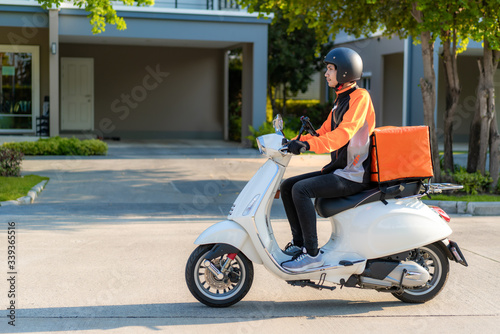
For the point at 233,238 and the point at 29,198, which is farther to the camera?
the point at 29,198

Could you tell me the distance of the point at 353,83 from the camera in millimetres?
5105

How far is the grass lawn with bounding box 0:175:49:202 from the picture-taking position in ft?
34.3

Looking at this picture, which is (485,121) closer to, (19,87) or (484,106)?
(484,106)

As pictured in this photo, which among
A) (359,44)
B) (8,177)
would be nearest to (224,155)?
(8,177)

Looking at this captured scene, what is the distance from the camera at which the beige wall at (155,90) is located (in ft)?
73.3

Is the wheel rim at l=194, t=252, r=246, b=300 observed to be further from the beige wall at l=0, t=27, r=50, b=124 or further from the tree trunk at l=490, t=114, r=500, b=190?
the beige wall at l=0, t=27, r=50, b=124

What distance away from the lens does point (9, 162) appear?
1247cm

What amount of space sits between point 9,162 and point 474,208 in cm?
831

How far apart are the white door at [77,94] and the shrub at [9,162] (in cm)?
977

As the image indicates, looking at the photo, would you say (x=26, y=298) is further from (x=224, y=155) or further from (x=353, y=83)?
(x=224, y=155)

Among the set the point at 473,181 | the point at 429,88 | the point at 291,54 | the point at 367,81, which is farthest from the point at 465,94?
the point at 473,181

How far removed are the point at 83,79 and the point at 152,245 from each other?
620 inches

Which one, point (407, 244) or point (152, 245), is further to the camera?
point (152, 245)

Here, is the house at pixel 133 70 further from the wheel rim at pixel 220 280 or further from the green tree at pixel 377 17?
the wheel rim at pixel 220 280
